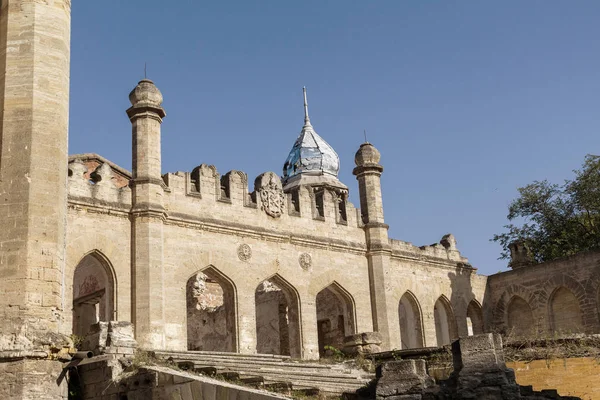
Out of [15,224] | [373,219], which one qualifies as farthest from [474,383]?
[373,219]

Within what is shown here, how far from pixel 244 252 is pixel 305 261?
220cm

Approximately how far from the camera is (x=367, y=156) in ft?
84.2

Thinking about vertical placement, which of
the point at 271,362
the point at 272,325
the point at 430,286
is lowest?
the point at 271,362

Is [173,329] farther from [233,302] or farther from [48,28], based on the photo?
[48,28]

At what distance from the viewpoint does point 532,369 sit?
1598 centimetres

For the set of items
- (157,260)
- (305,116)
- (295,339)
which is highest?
(305,116)

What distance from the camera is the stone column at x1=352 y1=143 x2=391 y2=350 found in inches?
972

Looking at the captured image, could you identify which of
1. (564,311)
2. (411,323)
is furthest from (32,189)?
(564,311)

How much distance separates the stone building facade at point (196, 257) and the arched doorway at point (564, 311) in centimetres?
5

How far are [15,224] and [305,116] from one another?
914 inches

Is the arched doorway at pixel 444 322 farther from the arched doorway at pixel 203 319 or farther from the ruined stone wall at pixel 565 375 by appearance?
the ruined stone wall at pixel 565 375

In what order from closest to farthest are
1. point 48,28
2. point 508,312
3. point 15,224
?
point 15,224, point 48,28, point 508,312

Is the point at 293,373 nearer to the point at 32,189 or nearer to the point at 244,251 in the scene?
the point at 32,189

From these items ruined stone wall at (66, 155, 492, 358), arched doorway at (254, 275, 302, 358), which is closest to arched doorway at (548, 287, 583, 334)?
ruined stone wall at (66, 155, 492, 358)
